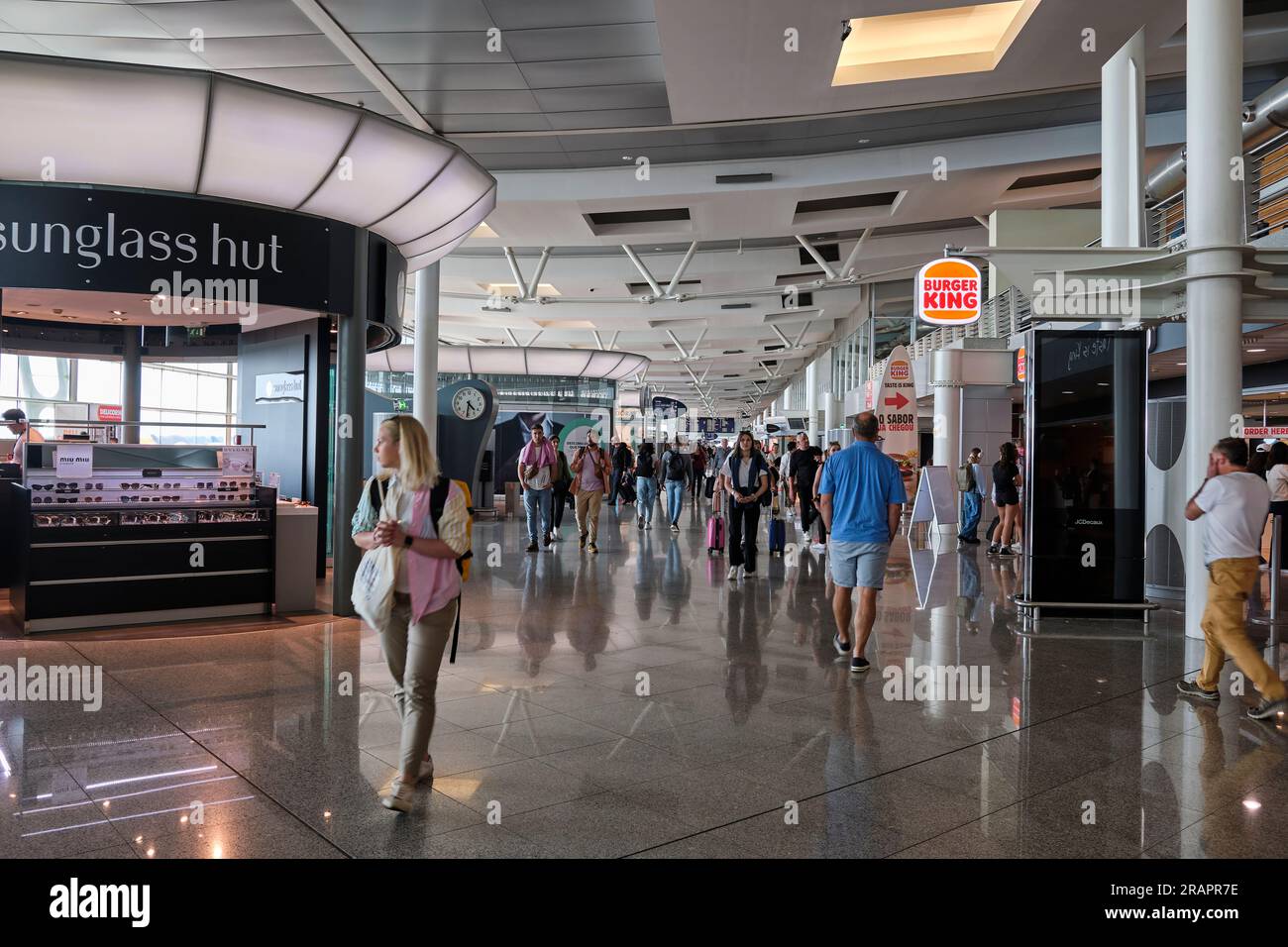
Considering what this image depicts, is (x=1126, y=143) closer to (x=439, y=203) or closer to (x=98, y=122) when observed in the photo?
(x=439, y=203)

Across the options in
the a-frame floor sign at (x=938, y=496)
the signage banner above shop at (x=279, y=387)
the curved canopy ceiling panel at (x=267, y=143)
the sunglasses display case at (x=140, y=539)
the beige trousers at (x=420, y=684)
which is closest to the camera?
the beige trousers at (x=420, y=684)

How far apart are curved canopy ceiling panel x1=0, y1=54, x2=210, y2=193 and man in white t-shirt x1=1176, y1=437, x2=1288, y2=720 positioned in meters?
7.54

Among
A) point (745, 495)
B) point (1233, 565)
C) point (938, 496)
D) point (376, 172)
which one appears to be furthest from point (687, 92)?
point (1233, 565)

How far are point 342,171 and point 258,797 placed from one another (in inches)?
221

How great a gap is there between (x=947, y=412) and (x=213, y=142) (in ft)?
59.7

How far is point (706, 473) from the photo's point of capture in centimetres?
3353

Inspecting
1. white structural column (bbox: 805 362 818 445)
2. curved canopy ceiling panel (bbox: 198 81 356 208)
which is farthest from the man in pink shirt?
white structural column (bbox: 805 362 818 445)

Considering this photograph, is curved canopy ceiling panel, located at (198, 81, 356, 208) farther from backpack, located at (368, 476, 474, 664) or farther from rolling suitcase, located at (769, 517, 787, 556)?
rolling suitcase, located at (769, 517, 787, 556)

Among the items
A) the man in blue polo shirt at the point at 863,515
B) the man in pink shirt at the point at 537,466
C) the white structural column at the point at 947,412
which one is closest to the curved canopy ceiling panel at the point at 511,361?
the white structural column at the point at 947,412

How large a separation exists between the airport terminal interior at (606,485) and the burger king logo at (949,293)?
0.26ft

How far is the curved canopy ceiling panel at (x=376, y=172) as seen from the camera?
760 centimetres

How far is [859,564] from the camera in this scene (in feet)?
21.6

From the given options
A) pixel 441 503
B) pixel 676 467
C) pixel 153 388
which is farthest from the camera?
pixel 153 388

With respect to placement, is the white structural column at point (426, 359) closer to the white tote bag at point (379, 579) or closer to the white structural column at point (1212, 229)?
the white structural column at point (1212, 229)
